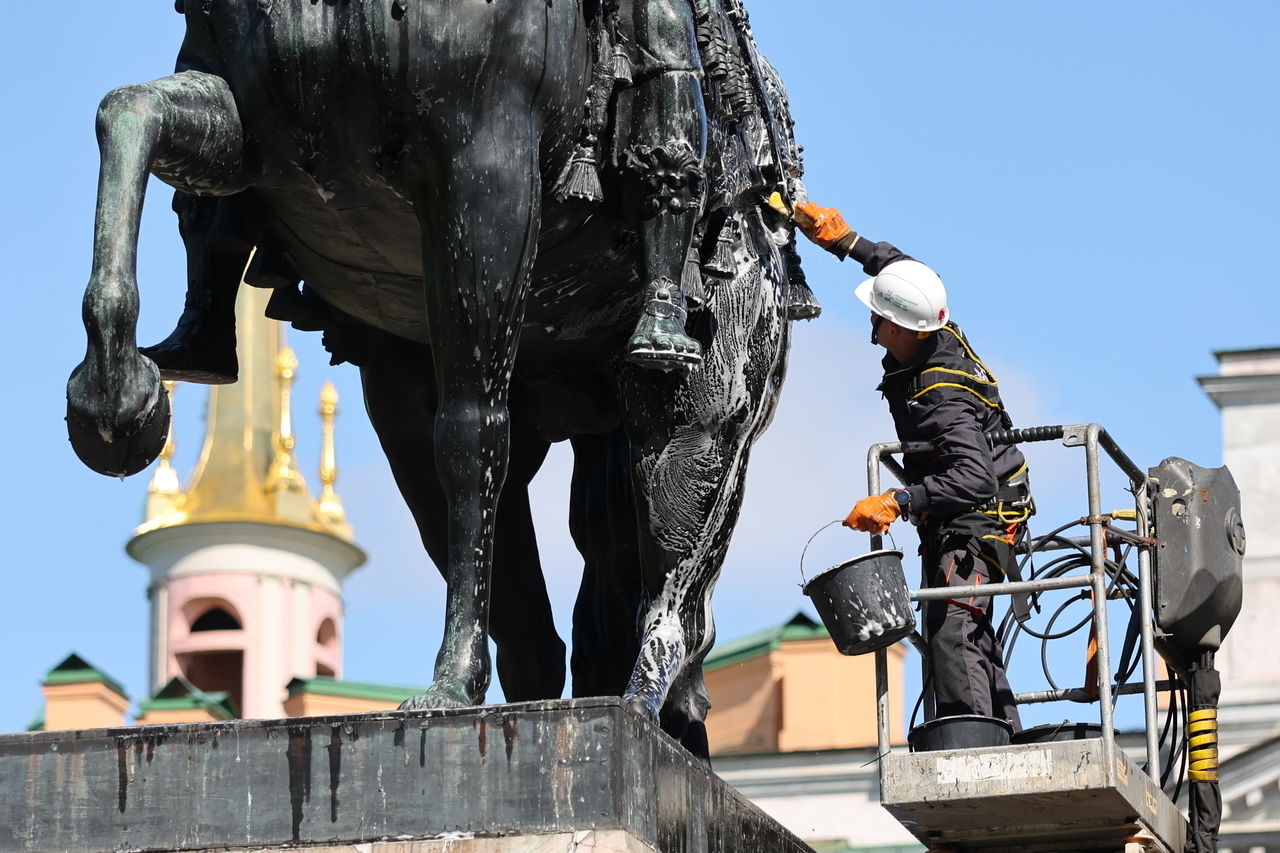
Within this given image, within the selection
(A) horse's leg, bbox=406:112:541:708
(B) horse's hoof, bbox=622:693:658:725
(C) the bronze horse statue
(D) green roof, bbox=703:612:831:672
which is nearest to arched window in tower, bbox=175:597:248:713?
(D) green roof, bbox=703:612:831:672

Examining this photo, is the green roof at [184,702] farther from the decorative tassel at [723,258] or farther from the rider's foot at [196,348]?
the rider's foot at [196,348]

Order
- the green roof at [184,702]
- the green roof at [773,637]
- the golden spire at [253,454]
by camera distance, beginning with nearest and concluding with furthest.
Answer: the green roof at [773,637] → the green roof at [184,702] → the golden spire at [253,454]

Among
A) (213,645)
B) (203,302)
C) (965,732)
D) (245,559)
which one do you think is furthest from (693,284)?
(245,559)

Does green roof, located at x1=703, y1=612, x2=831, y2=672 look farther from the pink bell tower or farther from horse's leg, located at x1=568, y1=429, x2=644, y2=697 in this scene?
horse's leg, located at x1=568, y1=429, x2=644, y2=697

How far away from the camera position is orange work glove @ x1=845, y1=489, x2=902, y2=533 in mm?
9156

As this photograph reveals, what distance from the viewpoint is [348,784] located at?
21.6 feet

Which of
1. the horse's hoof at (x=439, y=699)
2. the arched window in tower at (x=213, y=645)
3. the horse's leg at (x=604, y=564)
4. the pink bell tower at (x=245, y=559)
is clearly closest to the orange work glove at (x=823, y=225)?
the horse's leg at (x=604, y=564)

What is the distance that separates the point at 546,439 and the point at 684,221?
3.35 feet

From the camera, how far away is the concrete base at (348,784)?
654cm

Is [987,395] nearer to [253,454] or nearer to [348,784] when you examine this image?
[348,784]

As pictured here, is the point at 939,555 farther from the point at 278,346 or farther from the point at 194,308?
the point at 278,346

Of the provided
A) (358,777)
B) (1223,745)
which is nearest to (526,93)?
(358,777)

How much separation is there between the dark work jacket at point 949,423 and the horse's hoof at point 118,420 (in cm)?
308

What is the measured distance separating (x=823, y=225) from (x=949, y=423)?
843 mm
